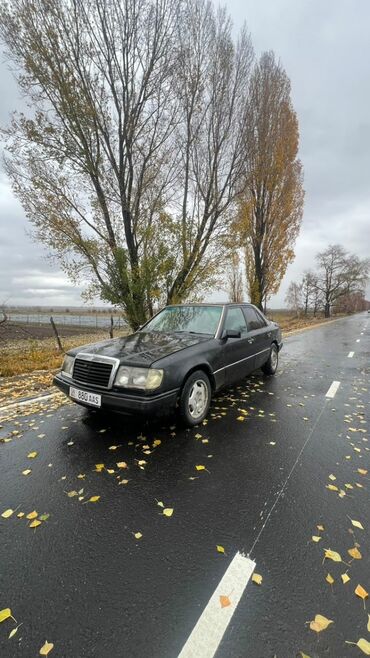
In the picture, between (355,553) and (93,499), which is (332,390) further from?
(93,499)

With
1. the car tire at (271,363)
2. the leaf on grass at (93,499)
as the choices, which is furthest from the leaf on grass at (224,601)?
the car tire at (271,363)

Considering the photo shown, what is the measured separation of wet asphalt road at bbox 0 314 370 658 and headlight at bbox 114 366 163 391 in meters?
0.76

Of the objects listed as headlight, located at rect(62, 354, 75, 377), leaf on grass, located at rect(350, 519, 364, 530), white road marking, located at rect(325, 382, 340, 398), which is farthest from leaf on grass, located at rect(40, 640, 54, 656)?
white road marking, located at rect(325, 382, 340, 398)

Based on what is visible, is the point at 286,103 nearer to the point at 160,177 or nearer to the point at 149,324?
the point at 160,177

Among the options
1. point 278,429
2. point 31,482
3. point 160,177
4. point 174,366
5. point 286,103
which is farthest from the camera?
point 286,103

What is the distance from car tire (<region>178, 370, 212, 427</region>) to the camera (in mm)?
3635

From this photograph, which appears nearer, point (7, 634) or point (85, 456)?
point (7, 634)

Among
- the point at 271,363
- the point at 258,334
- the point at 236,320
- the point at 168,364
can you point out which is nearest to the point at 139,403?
the point at 168,364

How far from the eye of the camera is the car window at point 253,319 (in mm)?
5709

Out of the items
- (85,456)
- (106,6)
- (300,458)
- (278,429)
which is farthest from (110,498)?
(106,6)

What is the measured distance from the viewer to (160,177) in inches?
412

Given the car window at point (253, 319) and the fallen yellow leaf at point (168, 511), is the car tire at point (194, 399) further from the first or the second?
the car window at point (253, 319)

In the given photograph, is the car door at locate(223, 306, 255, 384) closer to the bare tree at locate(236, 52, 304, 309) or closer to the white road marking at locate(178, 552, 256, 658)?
the white road marking at locate(178, 552, 256, 658)

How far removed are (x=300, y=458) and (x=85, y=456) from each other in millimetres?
2408
